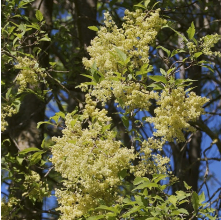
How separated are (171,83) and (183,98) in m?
0.11

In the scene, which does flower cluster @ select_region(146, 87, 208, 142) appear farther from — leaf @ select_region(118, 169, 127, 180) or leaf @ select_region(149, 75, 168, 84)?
leaf @ select_region(118, 169, 127, 180)

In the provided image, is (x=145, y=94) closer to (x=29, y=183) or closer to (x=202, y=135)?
(x=29, y=183)

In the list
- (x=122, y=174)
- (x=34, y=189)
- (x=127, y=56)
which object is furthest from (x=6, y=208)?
(x=127, y=56)

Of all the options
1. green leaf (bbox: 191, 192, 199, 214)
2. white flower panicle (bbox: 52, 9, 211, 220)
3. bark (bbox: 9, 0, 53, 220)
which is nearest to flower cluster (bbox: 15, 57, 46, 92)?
white flower panicle (bbox: 52, 9, 211, 220)

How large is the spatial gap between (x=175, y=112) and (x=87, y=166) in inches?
24.0

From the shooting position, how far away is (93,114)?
2395mm

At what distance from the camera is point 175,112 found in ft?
7.33

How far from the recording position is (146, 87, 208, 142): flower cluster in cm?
223

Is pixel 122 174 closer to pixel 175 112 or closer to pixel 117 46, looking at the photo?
pixel 175 112

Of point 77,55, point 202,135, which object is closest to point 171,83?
point 77,55

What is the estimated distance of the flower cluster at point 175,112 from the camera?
87.7 inches

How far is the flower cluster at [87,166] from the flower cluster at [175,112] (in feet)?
0.86

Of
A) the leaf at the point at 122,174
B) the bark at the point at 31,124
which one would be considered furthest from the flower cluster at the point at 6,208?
the leaf at the point at 122,174

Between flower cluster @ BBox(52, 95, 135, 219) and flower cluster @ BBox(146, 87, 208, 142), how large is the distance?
0.26m
